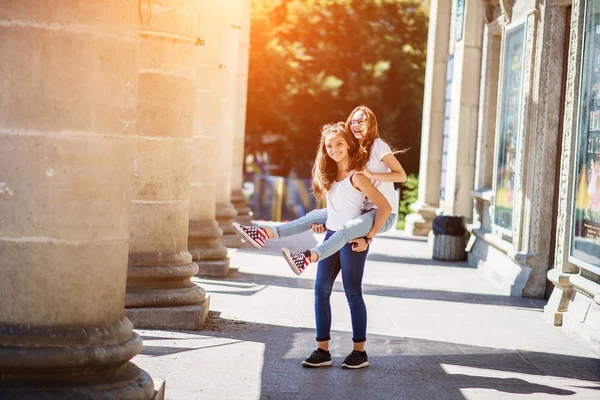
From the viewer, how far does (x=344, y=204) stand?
7.65 m

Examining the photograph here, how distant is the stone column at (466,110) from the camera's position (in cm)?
1791

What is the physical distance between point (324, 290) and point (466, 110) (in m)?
10.8

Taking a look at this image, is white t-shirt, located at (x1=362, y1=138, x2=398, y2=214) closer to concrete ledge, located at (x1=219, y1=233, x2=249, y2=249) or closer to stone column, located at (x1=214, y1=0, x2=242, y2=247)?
stone column, located at (x1=214, y1=0, x2=242, y2=247)

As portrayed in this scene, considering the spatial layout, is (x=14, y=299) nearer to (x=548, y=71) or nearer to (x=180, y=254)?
(x=180, y=254)

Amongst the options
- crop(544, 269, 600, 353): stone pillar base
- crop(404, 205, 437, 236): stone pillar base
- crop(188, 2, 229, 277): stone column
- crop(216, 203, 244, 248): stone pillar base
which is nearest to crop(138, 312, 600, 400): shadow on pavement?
crop(544, 269, 600, 353): stone pillar base

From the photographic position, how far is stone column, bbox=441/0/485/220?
58.7 feet

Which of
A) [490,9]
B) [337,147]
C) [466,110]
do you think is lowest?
[337,147]

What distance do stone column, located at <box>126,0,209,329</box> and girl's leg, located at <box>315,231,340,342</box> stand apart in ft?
5.53

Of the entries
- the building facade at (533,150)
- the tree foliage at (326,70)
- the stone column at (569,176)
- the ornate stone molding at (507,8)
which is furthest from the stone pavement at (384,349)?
the tree foliage at (326,70)

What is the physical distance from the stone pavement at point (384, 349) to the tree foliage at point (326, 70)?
30.6m

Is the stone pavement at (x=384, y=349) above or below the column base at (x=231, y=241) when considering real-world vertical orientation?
below

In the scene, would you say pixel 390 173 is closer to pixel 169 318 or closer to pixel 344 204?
pixel 344 204

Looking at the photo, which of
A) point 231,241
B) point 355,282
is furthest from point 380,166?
point 231,241

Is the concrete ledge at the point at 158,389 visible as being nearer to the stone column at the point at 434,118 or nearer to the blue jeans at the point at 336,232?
the blue jeans at the point at 336,232
